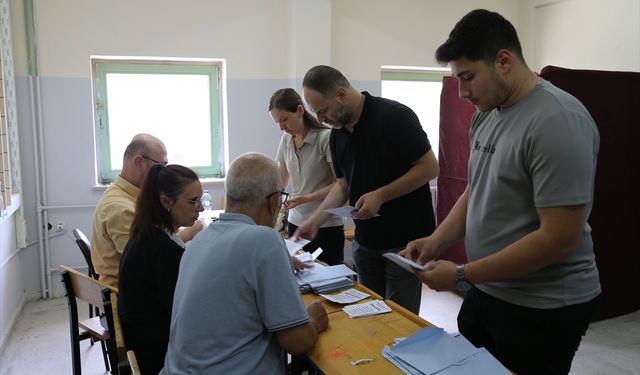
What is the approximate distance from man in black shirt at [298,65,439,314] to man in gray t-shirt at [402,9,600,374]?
0.58m

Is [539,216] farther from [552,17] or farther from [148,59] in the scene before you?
[552,17]

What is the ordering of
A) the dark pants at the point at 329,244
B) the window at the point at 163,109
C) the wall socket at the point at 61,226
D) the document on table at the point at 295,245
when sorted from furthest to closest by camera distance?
the window at the point at 163,109, the wall socket at the point at 61,226, the dark pants at the point at 329,244, the document on table at the point at 295,245

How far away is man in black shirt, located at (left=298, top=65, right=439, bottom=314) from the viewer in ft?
6.56

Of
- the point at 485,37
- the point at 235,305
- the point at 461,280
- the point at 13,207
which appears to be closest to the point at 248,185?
the point at 235,305

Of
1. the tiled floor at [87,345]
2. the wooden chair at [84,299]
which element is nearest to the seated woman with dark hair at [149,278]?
the wooden chair at [84,299]

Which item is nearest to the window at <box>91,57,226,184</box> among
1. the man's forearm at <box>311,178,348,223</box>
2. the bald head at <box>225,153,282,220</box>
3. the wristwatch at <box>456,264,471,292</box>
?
the man's forearm at <box>311,178,348,223</box>

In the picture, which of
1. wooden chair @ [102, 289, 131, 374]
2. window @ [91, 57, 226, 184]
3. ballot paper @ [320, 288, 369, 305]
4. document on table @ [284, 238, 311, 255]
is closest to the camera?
wooden chair @ [102, 289, 131, 374]

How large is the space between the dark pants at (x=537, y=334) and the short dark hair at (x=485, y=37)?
26.4 inches

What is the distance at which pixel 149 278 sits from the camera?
1.60 meters

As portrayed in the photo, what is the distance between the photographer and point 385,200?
1956 millimetres

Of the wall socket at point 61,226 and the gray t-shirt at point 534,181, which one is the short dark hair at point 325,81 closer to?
the gray t-shirt at point 534,181

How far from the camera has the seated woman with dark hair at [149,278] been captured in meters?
1.60

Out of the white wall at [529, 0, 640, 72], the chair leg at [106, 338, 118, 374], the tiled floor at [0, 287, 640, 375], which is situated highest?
the white wall at [529, 0, 640, 72]

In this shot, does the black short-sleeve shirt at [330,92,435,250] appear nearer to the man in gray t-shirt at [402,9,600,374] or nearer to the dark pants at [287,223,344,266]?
the dark pants at [287,223,344,266]
